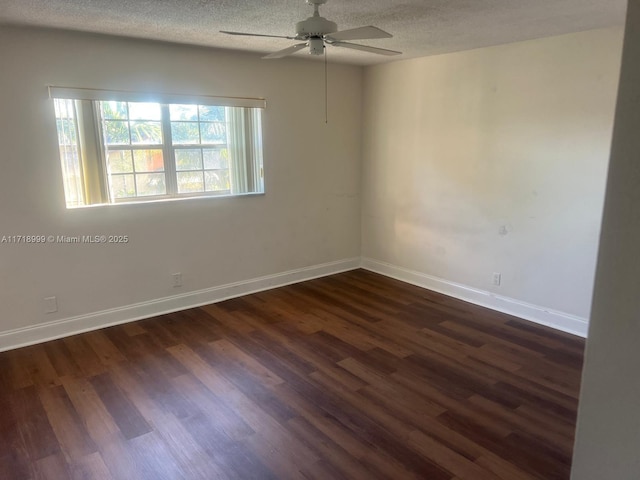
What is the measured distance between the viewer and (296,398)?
107 inches

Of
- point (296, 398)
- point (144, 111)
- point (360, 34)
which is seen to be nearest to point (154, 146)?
point (144, 111)

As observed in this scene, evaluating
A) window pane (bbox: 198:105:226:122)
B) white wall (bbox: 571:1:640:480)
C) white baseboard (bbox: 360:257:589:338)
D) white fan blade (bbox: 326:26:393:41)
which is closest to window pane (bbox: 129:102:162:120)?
window pane (bbox: 198:105:226:122)

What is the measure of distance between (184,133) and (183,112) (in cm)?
19

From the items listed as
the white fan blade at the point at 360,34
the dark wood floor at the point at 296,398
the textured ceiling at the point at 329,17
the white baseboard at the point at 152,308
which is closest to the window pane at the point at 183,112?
the textured ceiling at the point at 329,17

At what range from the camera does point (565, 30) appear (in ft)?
10.5

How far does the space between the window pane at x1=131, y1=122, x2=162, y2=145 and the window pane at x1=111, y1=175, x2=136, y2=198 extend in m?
0.33

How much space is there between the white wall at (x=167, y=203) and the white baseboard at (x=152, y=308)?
5cm

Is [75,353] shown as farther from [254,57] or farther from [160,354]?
[254,57]

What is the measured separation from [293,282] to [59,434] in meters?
2.87

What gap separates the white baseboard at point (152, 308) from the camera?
135 inches

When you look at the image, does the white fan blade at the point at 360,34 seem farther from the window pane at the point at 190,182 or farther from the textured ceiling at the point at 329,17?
the window pane at the point at 190,182

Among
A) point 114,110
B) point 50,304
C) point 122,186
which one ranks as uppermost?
point 114,110

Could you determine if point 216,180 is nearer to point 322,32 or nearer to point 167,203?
point 167,203

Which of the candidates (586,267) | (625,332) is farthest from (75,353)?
(586,267)
